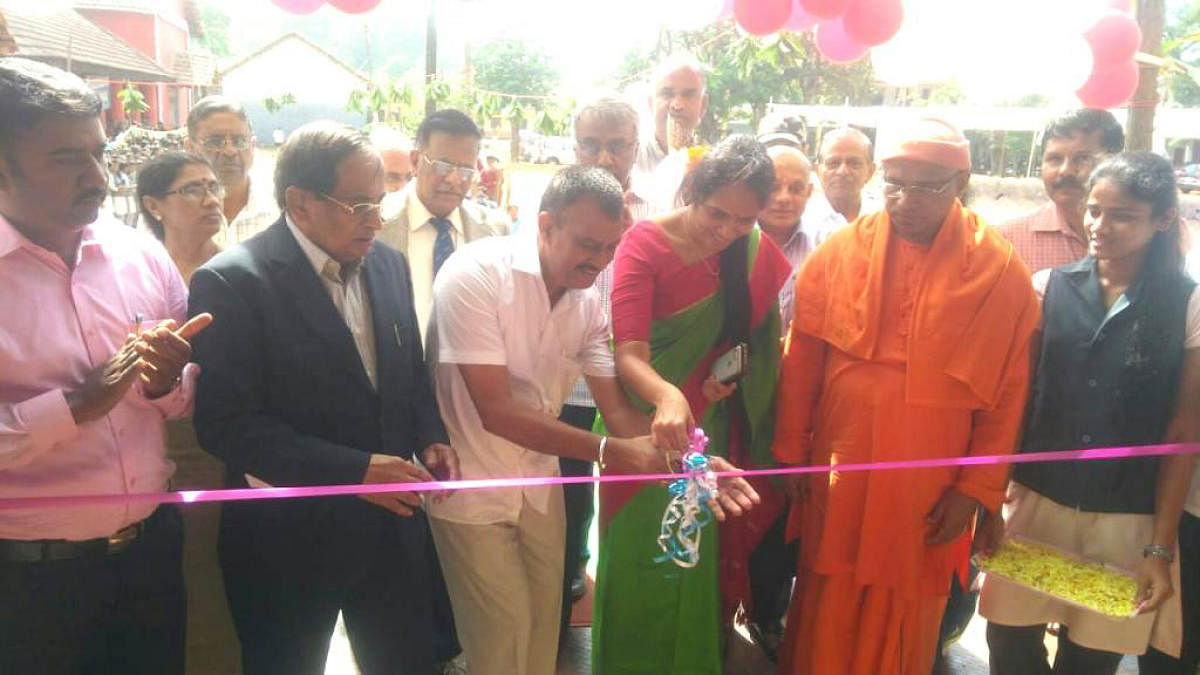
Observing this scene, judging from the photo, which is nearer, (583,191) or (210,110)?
Answer: (583,191)

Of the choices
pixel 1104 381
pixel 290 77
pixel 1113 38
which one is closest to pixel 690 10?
pixel 1113 38

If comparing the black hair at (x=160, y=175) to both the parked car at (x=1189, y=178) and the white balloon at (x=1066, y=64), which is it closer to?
the white balloon at (x=1066, y=64)

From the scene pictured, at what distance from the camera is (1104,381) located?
2.63 meters

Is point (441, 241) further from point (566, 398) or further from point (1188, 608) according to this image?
point (1188, 608)

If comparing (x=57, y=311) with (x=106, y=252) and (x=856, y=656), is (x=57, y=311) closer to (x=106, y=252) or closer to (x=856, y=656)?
(x=106, y=252)

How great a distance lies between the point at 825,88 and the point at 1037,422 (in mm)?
23834

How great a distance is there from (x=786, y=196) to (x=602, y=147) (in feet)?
2.54

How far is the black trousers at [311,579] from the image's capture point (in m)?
2.16

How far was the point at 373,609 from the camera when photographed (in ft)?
7.54

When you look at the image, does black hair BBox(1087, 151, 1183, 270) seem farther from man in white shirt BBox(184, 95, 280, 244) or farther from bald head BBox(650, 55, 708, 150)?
man in white shirt BBox(184, 95, 280, 244)

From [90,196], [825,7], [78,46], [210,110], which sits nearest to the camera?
[90,196]

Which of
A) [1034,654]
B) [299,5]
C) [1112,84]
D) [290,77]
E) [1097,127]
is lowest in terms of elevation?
[1034,654]

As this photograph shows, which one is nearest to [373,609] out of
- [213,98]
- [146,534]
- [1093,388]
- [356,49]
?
[146,534]

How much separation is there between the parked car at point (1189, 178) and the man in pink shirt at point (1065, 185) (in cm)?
2279
